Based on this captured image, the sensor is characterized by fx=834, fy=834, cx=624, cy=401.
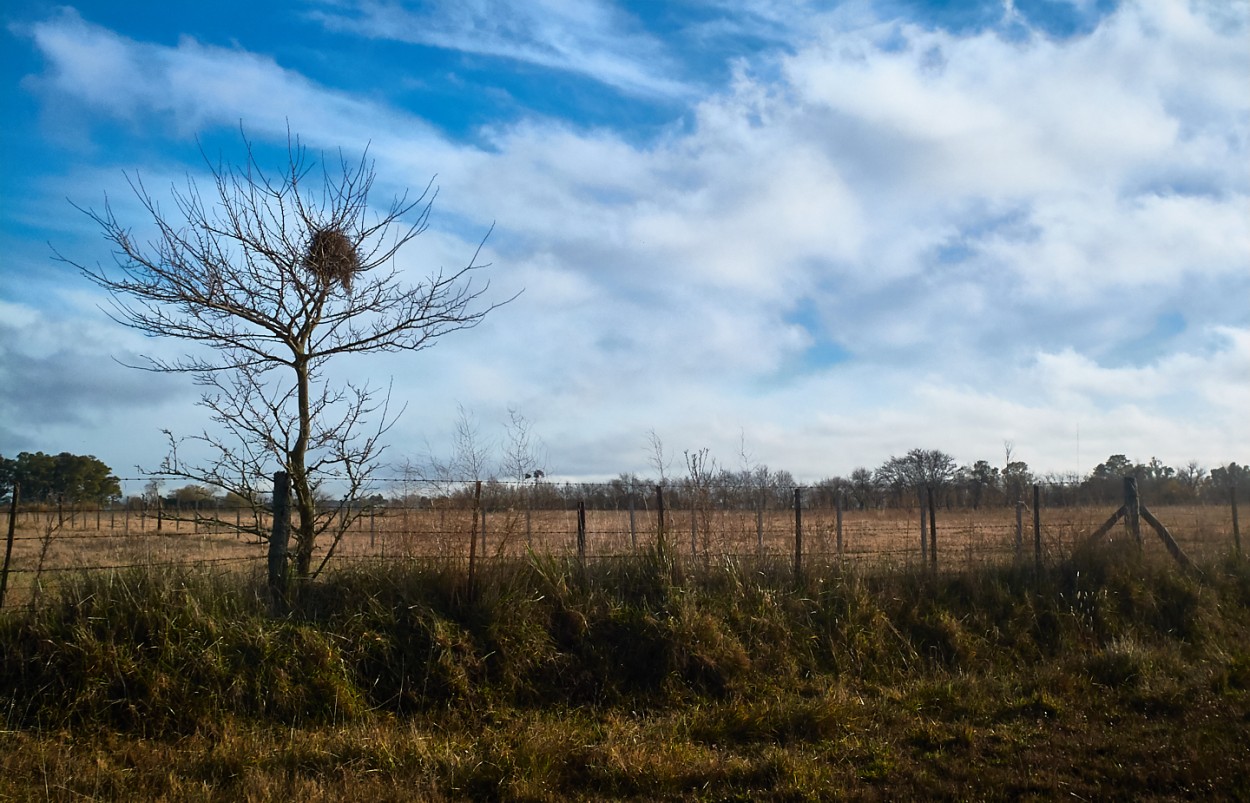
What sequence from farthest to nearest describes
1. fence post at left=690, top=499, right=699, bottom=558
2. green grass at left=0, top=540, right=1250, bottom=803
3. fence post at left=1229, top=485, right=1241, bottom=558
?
fence post at left=1229, top=485, right=1241, bottom=558 < fence post at left=690, top=499, right=699, bottom=558 < green grass at left=0, top=540, right=1250, bottom=803

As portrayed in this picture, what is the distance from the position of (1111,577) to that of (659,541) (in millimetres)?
6583

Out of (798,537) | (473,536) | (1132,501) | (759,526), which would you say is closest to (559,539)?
(473,536)

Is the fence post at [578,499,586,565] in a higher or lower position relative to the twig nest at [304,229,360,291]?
lower

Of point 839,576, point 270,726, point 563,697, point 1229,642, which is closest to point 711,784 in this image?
point 563,697

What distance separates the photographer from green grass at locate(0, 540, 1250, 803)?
595 cm

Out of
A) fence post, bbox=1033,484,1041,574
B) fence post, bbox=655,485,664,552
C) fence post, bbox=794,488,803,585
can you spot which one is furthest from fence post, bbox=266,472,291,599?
fence post, bbox=1033,484,1041,574

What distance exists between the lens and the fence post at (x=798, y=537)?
10.6 meters

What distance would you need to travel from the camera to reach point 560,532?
34.5 feet

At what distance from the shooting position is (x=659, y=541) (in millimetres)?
10258

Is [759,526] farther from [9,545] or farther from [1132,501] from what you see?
[9,545]

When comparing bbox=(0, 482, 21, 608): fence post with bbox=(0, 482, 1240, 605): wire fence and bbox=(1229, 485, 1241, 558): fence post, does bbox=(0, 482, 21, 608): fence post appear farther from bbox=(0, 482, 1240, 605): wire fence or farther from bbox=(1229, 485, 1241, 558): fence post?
bbox=(1229, 485, 1241, 558): fence post

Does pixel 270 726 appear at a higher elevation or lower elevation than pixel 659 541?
lower

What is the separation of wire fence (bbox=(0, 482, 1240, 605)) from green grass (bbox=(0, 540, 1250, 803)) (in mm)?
378

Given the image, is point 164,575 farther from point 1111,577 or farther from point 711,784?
point 1111,577
